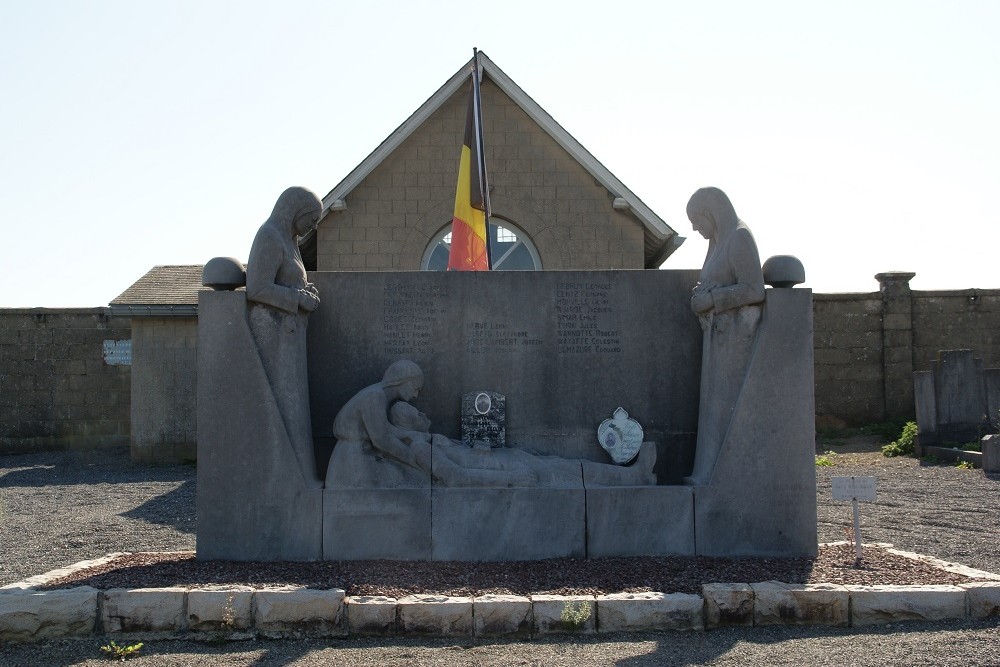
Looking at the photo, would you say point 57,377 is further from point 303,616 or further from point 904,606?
point 904,606

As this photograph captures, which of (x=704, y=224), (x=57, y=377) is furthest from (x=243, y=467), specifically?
(x=57, y=377)

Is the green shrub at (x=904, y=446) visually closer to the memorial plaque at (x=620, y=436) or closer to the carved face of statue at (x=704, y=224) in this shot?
the carved face of statue at (x=704, y=224)

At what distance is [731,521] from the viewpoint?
25.0 ft

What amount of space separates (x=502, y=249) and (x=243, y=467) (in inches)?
389

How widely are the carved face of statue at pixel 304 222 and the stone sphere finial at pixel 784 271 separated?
12.2 ft

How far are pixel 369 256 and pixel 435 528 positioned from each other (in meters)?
9.80

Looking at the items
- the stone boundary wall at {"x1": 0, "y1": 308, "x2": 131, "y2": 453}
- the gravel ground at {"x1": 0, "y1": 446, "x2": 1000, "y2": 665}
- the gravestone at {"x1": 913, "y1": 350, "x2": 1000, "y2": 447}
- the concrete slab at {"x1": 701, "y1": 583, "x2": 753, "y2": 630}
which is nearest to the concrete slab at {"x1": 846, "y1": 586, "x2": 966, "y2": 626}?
the gravel ground at {"x1": 0, "y1": 446, "x2": 1000, "y2": 665}

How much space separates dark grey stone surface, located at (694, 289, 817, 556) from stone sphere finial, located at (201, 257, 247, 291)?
4004 mm

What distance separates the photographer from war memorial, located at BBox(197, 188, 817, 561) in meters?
7.45

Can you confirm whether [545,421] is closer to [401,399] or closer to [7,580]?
[401,399]

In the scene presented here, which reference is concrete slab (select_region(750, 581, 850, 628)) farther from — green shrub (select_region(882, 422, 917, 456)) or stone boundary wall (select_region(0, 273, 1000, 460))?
stone boundary wall (select_region(0, 273, 1000, 460))

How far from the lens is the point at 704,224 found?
8320 mm

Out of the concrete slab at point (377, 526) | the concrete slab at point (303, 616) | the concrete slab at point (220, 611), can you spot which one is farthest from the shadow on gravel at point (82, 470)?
the concrete slab at point (303, 616)

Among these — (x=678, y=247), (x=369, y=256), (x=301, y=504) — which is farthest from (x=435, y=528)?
(x=678, y=247)
